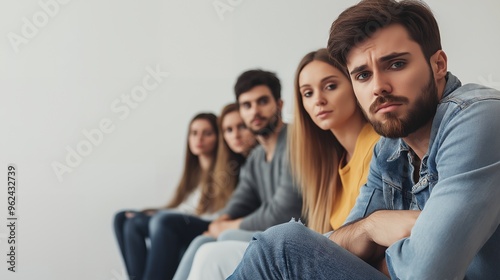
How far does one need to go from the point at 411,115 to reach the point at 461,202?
0.23 meters

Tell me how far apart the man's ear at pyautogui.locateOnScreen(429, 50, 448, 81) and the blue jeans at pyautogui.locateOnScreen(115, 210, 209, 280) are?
1.77 m

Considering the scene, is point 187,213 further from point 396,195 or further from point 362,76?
point 362,76

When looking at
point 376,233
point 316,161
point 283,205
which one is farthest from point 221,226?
point 376,233

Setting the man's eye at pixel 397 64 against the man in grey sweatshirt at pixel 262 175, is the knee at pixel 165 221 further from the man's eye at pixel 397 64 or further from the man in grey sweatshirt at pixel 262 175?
the man's eye at pixel 397 64

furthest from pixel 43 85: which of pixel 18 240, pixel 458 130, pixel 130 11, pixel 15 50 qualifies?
pixel 458 130

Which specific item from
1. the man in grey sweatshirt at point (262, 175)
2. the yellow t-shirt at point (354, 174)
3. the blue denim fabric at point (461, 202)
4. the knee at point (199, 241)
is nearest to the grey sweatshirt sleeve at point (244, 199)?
the man in grey sweatshirt at point (262, 175)

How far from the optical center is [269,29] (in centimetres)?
348

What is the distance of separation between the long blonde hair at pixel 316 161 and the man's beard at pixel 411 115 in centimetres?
73

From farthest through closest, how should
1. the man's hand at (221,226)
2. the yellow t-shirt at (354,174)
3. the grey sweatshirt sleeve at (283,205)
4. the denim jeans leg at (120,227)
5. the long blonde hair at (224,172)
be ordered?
the denim jeans leg at (120,227)
the long blonde hair at (224,172)
the man's hand at (221,226)
the grey sweatshirt sleeve at (283,205)
the yellow t-shirt at (354,174)

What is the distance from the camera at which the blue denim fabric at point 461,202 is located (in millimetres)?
949

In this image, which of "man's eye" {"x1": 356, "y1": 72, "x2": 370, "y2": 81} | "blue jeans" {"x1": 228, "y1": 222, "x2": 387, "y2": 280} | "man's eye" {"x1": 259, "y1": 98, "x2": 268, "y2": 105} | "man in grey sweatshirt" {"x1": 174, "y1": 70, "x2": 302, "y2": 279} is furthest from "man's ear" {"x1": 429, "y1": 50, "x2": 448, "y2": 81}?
"man's eye" {"x1": 259, "y1": 98, "x2": 268, "y2": 105}

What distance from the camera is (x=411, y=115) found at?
1.13 meters

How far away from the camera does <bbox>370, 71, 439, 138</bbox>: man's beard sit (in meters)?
1.13

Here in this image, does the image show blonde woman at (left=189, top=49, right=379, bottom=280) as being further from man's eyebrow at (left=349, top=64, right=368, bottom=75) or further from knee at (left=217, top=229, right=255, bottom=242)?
man's eyebrow at (left=349, top=64, right=368, bottom=75)
